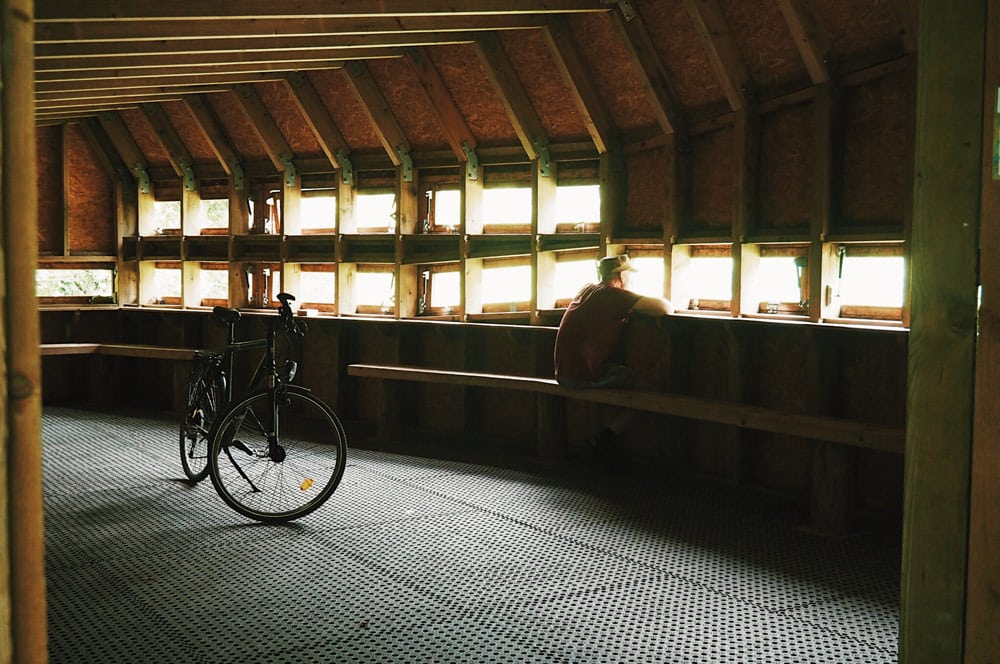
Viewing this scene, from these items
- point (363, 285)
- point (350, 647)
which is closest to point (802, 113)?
point (350, 647)

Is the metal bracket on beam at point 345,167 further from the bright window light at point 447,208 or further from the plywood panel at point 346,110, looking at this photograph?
the bright window light at point 447,208

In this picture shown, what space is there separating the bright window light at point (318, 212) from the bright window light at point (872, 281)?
A: 4.91m

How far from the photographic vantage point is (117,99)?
7.76 meters

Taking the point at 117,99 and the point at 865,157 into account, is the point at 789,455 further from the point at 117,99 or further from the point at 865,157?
the point at 117,99

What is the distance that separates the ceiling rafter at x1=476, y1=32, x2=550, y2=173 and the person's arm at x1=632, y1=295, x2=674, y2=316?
1624 millimetres

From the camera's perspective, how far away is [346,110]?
7.65 m

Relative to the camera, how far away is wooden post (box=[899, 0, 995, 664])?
1.50 m

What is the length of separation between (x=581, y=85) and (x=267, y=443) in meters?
3.16

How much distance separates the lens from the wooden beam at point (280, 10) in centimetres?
431

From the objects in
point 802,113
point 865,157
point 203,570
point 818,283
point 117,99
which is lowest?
point 203,570

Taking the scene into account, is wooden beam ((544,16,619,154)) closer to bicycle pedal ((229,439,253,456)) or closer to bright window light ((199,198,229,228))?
bicycle pedal ((229,439,253,456))

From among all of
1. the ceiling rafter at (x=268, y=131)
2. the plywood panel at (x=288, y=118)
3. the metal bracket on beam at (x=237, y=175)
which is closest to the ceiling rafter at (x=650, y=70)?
the plywood panel at (x=288, y=118)

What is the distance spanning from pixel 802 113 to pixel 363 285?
4.49 m

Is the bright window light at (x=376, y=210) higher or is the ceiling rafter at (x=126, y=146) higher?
the ceiling rafter at (x=126, y=146)
